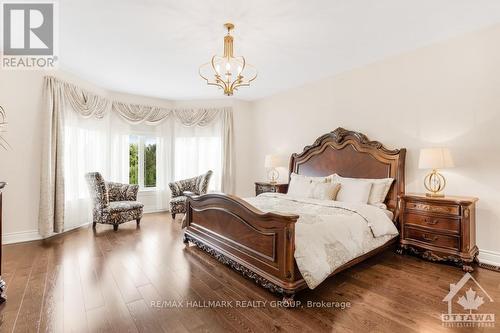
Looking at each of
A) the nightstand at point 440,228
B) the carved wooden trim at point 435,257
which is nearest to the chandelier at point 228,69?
the nightstand at point 440,228

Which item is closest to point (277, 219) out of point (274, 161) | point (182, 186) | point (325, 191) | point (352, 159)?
point (325, 191)

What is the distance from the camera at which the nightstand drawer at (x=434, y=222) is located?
9.13 feet

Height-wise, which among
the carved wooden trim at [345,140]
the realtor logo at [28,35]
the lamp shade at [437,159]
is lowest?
the lamp shade at [437,159]

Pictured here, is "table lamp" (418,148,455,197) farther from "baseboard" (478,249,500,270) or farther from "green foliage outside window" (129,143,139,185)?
"green foliage outside window" (129,143,139,185)

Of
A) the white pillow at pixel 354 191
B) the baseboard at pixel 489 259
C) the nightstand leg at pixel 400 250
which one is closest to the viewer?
the baseboard at pixel 489 259

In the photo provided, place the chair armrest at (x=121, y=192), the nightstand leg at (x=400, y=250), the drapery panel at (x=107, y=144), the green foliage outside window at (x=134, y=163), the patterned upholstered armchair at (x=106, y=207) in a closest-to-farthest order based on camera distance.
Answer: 1. the nightstand leg at (x=400, y=250)
2. the drapery panel at (x=107, y=144)
3. the patterned upholstered armchair at (x=106, y=207)
4. the chair armrest at (x=121, y=192)
5. the green foliage outside window at (x=134, y=163)

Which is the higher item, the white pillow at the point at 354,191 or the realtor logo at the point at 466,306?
the white pillow at the point at 354,191

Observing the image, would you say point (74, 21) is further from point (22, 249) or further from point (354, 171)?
point (354, 171)

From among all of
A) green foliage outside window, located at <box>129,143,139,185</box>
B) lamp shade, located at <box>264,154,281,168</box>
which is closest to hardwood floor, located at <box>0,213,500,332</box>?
lamp shade, located at <box>264,154,281,168</box>

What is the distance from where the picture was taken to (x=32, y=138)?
3826 mm

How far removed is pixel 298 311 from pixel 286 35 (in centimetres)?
294

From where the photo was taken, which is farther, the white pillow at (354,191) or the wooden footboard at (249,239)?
the white pillow at (354,191)

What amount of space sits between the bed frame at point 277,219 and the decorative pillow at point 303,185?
0.36m

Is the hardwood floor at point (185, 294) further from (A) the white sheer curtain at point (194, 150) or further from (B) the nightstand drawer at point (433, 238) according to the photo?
(A) the white sheer curtain at point (194, 150)
